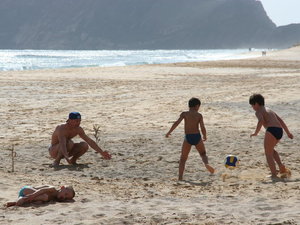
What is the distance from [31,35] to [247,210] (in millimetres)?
192001

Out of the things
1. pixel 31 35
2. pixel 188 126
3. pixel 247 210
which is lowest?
pixel 247 210

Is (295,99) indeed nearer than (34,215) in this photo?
No

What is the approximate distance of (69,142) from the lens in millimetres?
8891

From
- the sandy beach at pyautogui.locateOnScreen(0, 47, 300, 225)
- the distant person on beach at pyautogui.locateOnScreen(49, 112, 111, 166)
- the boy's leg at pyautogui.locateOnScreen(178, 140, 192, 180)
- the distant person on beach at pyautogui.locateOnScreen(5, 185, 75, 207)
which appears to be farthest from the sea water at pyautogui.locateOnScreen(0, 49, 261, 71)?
the distant person on beach at pyautogui.locateOnScreen(5, 185, 75, 207)

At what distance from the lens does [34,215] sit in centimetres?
571

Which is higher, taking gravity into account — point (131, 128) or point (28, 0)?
point (28, 0)

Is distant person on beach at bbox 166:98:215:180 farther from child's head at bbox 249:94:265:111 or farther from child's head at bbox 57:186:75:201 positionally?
child's head at bbox 57:186:75:201

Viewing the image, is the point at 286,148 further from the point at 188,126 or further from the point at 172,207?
the point at 172,207

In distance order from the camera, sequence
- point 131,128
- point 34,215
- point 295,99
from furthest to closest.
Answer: point 295,99 < point 131,128 < point 34,215

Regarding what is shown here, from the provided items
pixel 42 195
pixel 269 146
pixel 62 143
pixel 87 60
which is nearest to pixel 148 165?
pixel 62 143

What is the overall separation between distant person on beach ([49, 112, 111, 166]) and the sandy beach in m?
0.17

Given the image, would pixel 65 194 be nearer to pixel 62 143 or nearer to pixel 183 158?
pixel 183 158

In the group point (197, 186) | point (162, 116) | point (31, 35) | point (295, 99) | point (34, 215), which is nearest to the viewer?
point (34, 215)

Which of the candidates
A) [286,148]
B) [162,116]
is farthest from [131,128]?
[286,148]
